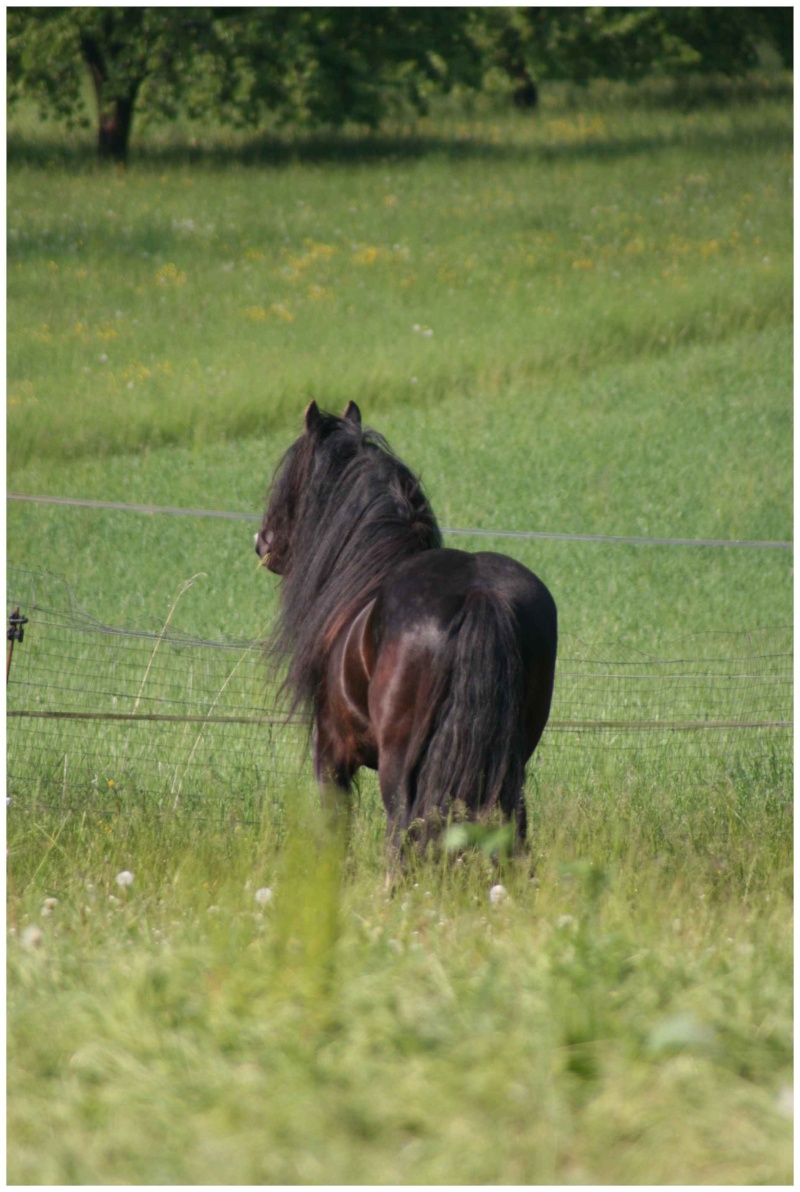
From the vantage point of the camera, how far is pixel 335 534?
486 cm

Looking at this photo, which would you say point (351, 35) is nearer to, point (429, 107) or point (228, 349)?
point (429, 107)

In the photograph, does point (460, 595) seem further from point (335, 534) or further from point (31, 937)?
point (31, 937)

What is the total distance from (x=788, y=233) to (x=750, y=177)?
9.38 feet

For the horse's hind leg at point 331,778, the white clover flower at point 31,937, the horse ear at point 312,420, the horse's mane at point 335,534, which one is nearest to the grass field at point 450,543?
the white clover flower at point 31,937

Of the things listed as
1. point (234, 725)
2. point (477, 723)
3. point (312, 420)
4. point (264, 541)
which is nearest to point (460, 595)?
point (477, 723)

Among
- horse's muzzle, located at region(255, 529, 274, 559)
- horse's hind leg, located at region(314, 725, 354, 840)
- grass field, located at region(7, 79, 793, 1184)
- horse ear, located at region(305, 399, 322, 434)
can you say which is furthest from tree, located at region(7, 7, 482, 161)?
horse's hind leg, located at region(314, 725, 354, 840)

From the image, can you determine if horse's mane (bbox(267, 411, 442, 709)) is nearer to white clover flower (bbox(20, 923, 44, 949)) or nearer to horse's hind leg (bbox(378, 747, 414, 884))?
horse's hind leg (bbox(378, 747, 414, 884))

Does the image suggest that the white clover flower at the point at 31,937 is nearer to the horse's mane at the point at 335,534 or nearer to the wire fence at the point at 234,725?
the wire fence at the point at 234,725

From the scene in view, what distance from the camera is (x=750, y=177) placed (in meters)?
22.2

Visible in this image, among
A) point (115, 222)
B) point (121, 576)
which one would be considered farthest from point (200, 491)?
point (115, 222)

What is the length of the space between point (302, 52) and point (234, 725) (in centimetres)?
1838

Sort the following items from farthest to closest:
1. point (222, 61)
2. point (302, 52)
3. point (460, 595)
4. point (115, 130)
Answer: point (115, 130), point (302, 52), point (222, 61), point (460, 595)

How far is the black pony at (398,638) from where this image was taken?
13.7 ft

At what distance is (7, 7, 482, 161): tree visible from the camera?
21766 mm
